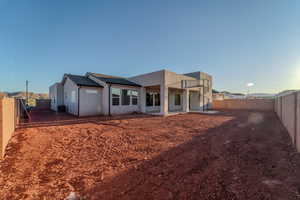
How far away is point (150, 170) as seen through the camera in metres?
2.88

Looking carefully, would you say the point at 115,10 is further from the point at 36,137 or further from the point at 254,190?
the point at 254,190

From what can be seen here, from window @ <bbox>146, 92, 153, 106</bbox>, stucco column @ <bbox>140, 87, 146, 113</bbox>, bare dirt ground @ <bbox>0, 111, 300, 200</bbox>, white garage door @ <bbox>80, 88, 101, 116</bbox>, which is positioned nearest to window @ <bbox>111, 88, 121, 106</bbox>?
white garage door @ <bbox>80, 88, 101, 116</bbox>

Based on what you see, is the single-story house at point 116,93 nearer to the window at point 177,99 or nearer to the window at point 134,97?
the window at point 134,97

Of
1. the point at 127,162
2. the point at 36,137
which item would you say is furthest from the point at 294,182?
the point at 36,137

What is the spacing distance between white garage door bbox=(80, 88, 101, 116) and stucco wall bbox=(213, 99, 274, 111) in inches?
778

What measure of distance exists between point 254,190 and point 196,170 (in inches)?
40.8

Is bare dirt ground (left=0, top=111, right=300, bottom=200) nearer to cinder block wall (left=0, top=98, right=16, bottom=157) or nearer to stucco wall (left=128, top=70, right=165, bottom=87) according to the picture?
cinder block wall (left=0, top=98, right=16, bottom=157)

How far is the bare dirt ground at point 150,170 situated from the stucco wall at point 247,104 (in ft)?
60.5

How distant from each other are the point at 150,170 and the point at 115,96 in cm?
992

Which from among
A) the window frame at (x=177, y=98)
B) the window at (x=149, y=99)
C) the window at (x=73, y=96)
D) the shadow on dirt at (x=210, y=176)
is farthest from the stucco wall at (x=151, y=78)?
the shadow on dirt at (x=210, y=176)

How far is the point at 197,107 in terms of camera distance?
17734mm

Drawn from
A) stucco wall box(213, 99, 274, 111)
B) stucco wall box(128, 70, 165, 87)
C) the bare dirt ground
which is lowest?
the bare dirt ground

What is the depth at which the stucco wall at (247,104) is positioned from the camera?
18.2 m

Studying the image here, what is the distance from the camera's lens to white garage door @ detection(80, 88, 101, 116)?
1105 cm
